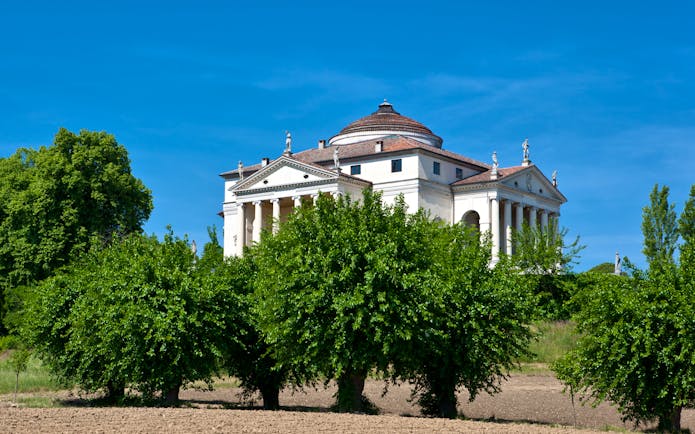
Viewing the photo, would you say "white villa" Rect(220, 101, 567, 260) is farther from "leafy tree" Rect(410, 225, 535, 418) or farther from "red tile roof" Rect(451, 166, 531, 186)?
"leafy tree" Rect(410, 225, 535, 418)

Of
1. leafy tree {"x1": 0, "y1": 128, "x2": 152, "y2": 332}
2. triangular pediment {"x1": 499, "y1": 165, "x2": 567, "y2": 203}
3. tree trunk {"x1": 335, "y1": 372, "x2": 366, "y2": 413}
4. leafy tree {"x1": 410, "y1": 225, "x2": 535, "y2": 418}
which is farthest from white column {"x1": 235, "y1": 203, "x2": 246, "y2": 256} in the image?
tree trunk {"x1": 335, "y1": 372, "x2": 366, "y2": 413}

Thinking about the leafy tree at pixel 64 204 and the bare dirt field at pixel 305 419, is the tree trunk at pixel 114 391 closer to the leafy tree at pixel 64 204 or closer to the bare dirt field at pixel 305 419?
the bare dirt field at pixel 305 419

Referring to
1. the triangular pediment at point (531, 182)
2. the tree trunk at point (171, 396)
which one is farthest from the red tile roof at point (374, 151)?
the tree trunk at point (171, 396)

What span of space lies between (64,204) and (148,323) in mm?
43645

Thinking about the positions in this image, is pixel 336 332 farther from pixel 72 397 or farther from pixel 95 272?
pixel 72 397

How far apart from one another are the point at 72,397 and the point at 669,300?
97.8ft

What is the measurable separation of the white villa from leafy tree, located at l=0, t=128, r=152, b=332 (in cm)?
1406

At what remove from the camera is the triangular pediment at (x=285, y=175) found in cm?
9119

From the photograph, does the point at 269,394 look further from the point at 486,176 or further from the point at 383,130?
the point at 383,130

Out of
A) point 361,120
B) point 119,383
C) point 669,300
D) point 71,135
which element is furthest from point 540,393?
point 361,120

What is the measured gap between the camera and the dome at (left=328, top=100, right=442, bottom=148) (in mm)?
103312

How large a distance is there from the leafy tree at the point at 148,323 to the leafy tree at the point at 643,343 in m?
13.8

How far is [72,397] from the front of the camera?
4956 centimetres

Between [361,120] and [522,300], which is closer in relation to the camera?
[522,300]
